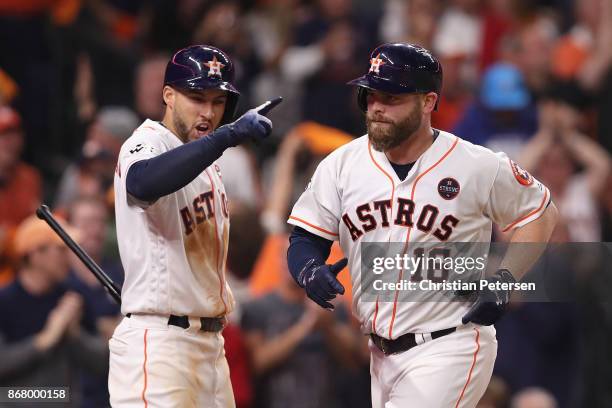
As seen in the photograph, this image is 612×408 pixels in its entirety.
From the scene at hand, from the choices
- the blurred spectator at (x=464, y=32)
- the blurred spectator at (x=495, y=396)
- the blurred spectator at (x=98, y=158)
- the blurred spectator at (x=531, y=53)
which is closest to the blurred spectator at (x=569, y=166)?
the blurred spectator at (x=531, y=53)

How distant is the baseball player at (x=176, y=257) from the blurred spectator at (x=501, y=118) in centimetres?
402

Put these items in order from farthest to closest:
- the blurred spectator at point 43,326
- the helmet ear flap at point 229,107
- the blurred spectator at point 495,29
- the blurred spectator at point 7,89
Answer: the blurred spectator at point 495,29 < the blurred spectator at point 7,89 < the blurred spectator at point 43,326 < the helmet ear flap at point 229,107

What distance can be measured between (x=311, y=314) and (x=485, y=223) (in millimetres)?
2338

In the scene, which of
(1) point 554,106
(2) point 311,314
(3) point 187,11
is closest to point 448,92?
(1) point 554,106

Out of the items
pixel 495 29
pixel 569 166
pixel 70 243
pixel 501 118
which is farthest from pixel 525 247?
pixel 495 29

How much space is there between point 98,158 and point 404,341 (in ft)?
13.7

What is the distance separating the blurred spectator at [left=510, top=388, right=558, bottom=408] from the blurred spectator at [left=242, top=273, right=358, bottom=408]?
1.01 meters

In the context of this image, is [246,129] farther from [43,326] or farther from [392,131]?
[43,326]

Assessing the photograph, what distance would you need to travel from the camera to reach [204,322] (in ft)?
17.8

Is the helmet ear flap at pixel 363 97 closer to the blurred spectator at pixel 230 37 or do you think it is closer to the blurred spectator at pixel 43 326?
the blurred spectator at pixel 43 326

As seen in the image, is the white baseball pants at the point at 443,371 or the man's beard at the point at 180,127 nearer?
the white baseball pants at the point at 443,371

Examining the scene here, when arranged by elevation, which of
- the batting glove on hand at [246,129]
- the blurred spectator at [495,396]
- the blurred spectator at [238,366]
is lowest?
the blurred spectator at [495,396]

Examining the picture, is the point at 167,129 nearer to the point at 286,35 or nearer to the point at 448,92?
the point at 448,92

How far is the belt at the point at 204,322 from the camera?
5.34 m
